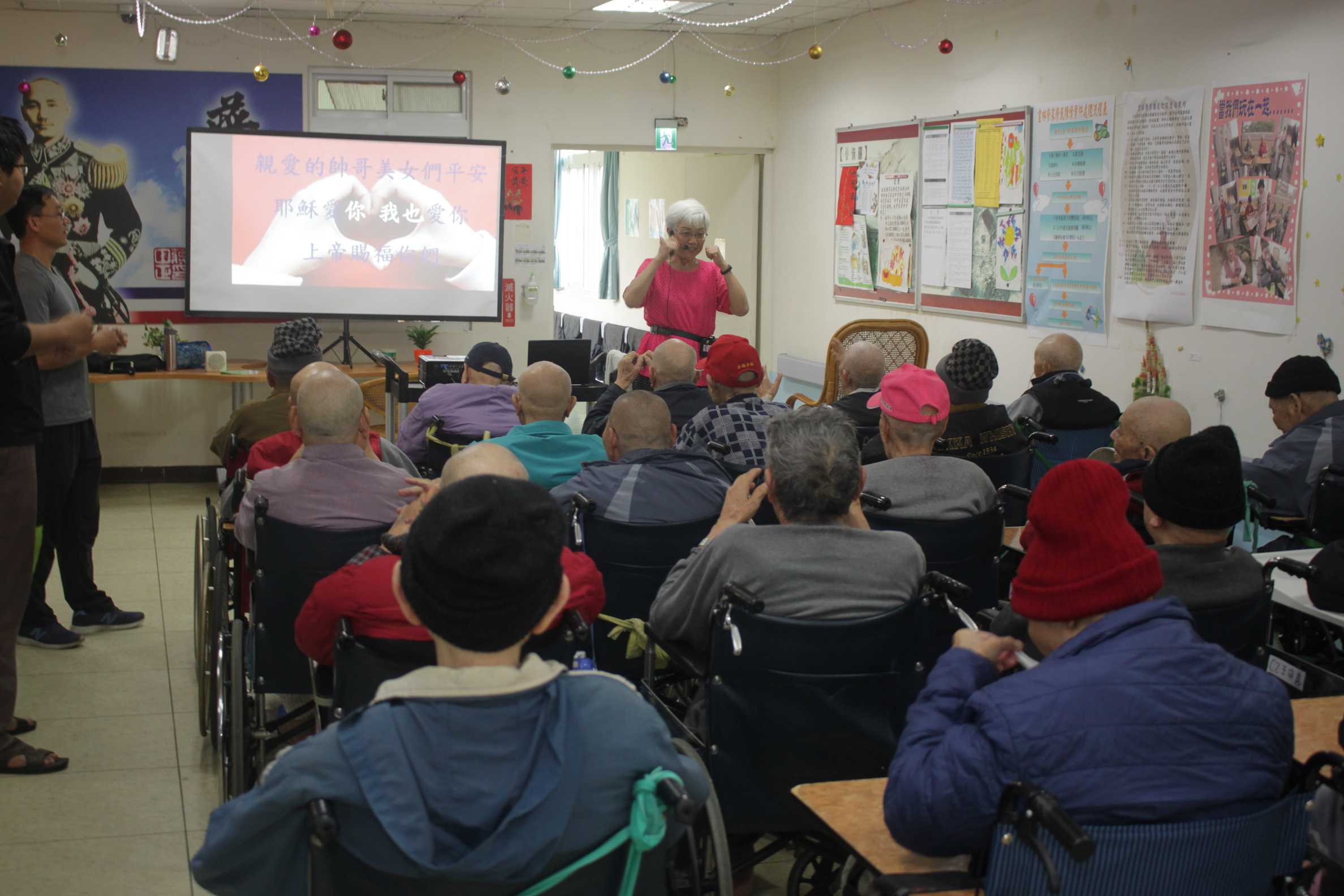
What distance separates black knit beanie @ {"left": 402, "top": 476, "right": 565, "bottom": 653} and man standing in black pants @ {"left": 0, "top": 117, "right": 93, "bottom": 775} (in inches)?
89.8

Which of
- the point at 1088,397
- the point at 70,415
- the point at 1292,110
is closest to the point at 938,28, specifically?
the point at 1292,110

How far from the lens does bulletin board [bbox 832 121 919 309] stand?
25.4ft

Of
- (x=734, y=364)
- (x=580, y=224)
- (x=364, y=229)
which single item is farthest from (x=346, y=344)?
(x=580, y=224)

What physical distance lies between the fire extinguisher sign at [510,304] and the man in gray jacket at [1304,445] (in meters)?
5.50

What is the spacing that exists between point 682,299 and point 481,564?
15.9 feet

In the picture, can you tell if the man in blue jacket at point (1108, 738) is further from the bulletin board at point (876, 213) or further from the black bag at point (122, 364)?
the black bag at point (122, 364)

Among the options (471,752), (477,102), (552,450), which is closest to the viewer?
(471,752)

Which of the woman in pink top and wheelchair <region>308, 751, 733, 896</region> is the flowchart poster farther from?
wheelchair <region>308, 751, 733, 896</region>

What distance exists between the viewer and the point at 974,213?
23.3 ft

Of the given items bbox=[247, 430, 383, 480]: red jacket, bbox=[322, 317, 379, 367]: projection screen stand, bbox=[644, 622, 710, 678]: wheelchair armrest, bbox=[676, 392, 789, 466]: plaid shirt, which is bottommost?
bbox=[644, 622, 710, 678]: wheelchair armrest

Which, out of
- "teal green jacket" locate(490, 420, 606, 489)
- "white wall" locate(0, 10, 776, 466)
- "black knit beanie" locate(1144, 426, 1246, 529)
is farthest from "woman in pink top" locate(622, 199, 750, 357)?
"black knit beanie" locate(1144, 426, 1246, 529)

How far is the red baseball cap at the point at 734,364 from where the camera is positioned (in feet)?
14.4

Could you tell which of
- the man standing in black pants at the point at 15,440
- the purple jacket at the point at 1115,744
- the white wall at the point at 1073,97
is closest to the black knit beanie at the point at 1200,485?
the purple jacket at the point at 1115,744

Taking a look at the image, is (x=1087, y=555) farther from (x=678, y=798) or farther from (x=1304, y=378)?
(x=1304, y=378)
